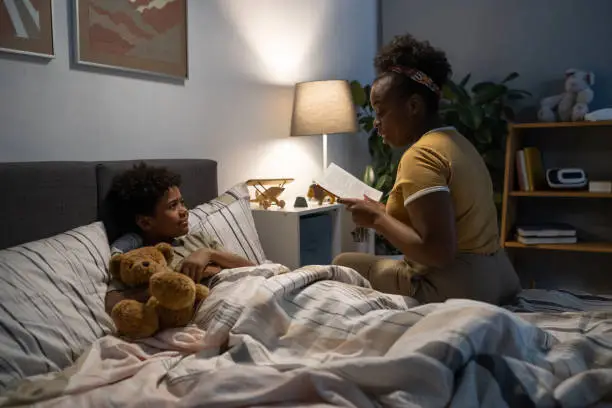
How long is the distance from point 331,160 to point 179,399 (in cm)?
246

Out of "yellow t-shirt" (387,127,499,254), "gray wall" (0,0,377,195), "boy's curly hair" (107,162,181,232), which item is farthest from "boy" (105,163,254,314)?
"yellow t-shirt" (387,127,499,254)

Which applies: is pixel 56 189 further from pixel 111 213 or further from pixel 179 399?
pixel 179 399

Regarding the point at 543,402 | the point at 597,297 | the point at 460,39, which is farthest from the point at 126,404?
the point at 460,39

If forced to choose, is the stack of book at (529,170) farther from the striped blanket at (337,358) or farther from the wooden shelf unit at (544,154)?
the striped blanket at (337,358)

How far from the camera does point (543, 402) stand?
2.67ft

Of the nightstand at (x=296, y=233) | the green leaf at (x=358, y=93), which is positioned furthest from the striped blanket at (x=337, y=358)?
the green leaf at (x=358, y=93)

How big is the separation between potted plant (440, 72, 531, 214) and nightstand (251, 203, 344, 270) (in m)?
1.05

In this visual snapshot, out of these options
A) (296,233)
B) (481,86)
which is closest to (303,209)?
(296,233)

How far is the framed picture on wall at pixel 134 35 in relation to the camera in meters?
1.71

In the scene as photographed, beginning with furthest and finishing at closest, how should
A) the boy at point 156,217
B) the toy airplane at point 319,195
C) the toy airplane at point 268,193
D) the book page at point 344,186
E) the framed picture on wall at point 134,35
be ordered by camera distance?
the toy airplane at point 319,195, the toy airplane at point 268,193, the book page at point 344,186, the framed picture on wall at point 134,35, the boy at point 156,217

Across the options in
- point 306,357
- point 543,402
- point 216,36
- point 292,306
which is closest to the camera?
point 543,402

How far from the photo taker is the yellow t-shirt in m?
1.39

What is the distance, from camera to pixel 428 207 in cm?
136

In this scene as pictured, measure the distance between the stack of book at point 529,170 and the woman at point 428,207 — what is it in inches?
58.2
